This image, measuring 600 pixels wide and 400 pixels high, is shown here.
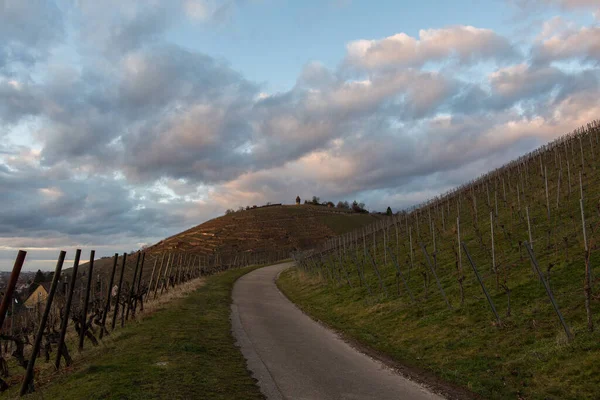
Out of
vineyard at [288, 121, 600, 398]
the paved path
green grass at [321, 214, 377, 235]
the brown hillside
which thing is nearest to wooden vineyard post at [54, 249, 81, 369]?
the paved path

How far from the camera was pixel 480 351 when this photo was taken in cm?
997

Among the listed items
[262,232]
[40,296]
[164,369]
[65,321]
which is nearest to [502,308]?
[164,369]

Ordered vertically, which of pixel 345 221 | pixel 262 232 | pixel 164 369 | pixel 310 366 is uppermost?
pixel 345 221

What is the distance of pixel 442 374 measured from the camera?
9.13m

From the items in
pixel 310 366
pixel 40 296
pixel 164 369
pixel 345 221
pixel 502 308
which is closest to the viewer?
pixel 164 369

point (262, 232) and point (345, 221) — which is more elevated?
point (345, 221)

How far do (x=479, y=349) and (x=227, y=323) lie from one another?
9.03 m

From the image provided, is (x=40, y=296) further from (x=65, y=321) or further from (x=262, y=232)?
(x=262, y=232)

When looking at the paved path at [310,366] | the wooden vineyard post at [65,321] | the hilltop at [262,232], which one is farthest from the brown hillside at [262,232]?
the wooden vineyard post at [65,321]

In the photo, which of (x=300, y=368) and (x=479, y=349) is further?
(x=479, y=349)

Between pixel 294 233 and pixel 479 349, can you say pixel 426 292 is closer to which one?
pixel 479 349

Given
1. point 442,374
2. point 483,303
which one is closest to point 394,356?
point 442,374

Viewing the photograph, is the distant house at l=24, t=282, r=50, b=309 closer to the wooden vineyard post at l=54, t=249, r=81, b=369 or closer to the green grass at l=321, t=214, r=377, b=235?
the wooden vineyard post at l=54, t=249, r=81, b=369

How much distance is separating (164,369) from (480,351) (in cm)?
732
